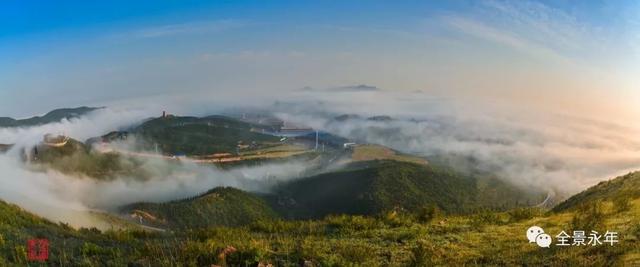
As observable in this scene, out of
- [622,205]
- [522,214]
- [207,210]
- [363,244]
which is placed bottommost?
[207,210]

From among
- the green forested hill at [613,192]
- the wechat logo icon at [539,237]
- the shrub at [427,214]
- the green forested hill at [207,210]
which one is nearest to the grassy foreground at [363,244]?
the shrub at [427,214]

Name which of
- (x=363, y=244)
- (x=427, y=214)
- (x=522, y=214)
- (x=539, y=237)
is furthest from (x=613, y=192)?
(x=363, y=244)

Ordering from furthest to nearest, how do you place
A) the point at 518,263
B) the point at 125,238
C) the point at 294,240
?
the point at 125,238 → the point at 294,240 → the point at 518,263

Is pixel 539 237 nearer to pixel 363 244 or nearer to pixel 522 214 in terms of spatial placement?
pixel 363 244

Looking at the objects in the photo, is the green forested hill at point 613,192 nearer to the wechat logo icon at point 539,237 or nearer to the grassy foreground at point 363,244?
the grassy foreground at point 363,244

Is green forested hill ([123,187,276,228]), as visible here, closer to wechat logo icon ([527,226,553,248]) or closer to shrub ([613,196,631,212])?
shrub ([613,196,631,212])

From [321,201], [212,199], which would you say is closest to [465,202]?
[321,201]

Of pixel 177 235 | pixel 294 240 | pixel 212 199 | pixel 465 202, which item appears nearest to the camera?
pixel 294 240

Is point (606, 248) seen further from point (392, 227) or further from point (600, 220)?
point (392, 227)
